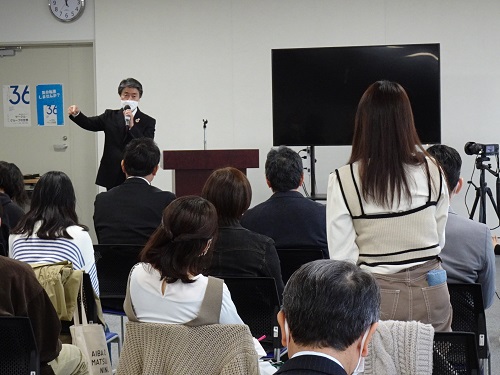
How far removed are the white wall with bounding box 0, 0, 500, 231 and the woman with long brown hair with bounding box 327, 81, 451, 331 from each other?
5.92 metres

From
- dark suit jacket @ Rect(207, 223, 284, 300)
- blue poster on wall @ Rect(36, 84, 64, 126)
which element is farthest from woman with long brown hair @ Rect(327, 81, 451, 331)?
blue poster on wall @ Rect(36, 84, 64, 126)

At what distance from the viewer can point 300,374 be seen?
1.40m

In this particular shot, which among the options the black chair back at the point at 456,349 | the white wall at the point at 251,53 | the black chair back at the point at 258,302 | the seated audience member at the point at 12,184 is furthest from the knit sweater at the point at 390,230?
the white wall at the point at 251,53

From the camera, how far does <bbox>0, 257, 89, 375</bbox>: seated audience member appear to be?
8.57 ft

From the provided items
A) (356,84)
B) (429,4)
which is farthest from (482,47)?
(356,84)

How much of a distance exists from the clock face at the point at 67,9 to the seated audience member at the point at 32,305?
255 inches

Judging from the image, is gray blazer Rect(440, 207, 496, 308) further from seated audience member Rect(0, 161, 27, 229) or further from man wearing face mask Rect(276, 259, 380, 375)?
seated audience member Rect(0, 161, 27, 229)

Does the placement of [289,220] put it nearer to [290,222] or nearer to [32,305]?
[290,222]

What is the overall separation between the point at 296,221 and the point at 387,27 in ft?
15.9

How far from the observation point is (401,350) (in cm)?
205

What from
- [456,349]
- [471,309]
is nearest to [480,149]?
[471,309]

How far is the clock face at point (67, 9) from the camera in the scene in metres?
8.72

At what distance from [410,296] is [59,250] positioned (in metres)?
1.66

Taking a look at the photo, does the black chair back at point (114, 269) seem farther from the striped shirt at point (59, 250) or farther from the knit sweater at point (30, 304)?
the knit sweater at point (30, 304)
